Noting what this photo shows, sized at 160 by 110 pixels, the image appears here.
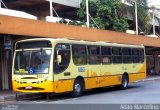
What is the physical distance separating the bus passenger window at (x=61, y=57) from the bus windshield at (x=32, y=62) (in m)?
0.37

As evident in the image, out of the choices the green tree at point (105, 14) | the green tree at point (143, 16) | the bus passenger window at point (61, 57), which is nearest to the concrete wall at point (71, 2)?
the green tree at point (105, 14)

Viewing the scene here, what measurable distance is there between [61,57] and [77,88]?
2.04 meters

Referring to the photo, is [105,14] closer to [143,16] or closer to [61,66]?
[143,16]

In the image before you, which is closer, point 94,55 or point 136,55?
point 94,55

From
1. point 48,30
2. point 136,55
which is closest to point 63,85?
point 48,30

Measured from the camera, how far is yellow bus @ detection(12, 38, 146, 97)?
1898 centimetres

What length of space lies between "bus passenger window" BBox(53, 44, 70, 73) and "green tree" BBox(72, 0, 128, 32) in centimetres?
1374

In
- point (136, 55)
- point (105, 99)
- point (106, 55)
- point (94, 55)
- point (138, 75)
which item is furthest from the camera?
point (138, 75)

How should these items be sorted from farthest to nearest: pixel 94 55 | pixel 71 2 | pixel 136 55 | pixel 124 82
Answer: pixel 71 2, pixel 136 55, pixel 124 82, pixel 94 55

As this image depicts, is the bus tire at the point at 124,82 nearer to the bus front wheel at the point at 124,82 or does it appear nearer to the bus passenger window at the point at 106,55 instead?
the bus front wheel at the point at 124,82

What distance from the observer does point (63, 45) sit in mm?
20016

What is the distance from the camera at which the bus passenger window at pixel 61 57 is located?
19250 millimetres

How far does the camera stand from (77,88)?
20.8 m

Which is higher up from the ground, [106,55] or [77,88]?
[106,55]
